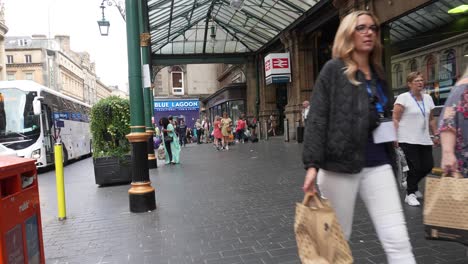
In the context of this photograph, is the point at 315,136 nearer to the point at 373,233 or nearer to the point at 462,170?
the point at 462,170

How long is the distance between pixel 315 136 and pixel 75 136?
64.6 ft

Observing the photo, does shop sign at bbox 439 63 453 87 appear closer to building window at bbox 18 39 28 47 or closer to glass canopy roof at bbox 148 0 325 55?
glass canopy roof at bbox 148 0 325 55

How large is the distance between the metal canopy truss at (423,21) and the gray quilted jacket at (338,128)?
9.61m

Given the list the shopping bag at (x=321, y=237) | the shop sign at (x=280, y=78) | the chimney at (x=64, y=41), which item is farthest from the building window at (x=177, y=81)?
the chimney at (x=64, y=41)

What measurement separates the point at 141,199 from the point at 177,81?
48.0 meters

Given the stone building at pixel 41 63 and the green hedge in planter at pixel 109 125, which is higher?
the stone building at pixel 41 63

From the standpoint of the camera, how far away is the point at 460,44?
10547mm

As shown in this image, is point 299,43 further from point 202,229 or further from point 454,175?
point 454,175

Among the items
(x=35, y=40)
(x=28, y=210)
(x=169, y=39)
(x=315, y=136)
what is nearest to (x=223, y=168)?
(x=28, y=210)

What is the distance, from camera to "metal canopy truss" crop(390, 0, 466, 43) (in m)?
10.5

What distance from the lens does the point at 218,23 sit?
81.4 feet

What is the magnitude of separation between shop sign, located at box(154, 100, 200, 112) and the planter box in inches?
952

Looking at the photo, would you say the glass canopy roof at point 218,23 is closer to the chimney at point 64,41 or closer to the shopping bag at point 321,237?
the shopping bag at point 321,237

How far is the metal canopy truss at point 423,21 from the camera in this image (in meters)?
10.5
